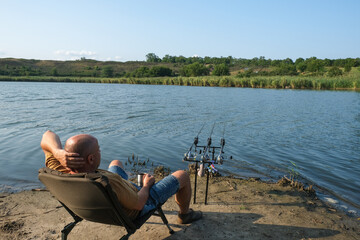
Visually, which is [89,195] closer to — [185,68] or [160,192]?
[160,192]

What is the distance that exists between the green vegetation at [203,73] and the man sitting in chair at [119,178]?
43.6 meters

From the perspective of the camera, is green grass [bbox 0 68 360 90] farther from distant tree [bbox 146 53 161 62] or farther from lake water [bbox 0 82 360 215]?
distant tree [bbox 146 53 161 62]

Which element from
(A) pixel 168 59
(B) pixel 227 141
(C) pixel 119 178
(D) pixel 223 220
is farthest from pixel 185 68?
(C) pixel 119 178

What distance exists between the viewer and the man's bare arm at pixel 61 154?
2.43 m

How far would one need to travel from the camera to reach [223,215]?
13.9 ft

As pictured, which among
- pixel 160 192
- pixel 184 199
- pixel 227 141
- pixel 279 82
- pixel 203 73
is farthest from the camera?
pixel 203 73

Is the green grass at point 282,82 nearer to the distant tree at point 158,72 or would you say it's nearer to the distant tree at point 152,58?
the distant tree at point 158,72

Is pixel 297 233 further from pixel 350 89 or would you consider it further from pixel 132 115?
pixel 350 89

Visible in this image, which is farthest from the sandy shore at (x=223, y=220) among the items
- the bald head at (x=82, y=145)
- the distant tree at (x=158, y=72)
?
the distant tree at (x=158, y=72)

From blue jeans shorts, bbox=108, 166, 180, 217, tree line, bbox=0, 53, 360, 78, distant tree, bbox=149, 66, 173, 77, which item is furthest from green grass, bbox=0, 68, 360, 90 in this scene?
blue jeans shorts, bbox=108, 166, 180, 217

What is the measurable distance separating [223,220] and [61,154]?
2.49m

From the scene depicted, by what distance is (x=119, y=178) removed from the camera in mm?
2627

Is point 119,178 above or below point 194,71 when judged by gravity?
below

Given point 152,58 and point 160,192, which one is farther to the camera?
point 152,58
